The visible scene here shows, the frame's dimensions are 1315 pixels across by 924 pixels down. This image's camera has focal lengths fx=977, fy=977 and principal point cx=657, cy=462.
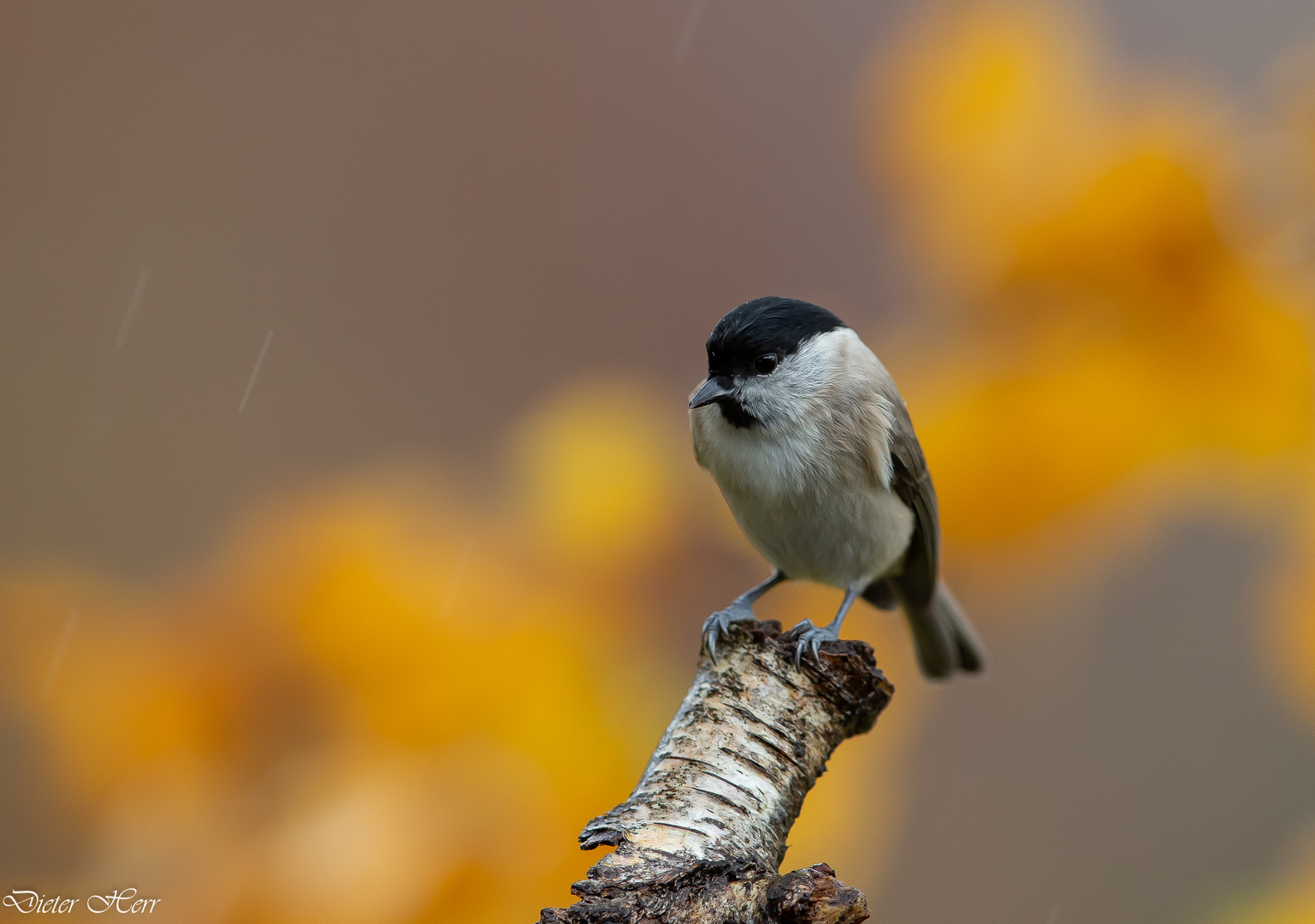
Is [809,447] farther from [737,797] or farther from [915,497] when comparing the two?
[737,797]

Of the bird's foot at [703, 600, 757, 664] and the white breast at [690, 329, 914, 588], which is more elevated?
the white breast at [690, 329, 914, 588]

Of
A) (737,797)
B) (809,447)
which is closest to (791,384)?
(809,447)

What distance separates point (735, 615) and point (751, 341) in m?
0.43

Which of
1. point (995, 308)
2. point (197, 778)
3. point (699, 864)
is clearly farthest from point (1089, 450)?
point (197, 778)

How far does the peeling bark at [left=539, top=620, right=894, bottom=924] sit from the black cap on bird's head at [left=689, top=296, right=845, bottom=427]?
0.47 metres

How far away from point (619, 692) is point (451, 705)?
7.7 inches

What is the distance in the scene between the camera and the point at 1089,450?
121cm

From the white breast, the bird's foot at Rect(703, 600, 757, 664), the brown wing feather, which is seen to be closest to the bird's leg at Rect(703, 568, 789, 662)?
the bird's foot at Rect(703, 600, 757, 664)

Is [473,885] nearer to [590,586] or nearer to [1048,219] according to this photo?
[590,586]

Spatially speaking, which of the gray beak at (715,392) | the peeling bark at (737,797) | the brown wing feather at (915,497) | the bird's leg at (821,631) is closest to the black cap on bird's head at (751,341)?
the gray beak at (715,392)

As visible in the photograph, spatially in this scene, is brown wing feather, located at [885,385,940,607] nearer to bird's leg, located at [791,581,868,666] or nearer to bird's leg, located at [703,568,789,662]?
bird's leg, located at [791,581,868,666]

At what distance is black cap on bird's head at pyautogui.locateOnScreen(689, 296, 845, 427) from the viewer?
145cm

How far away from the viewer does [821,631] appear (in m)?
1.36

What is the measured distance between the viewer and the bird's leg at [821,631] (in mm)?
1090
